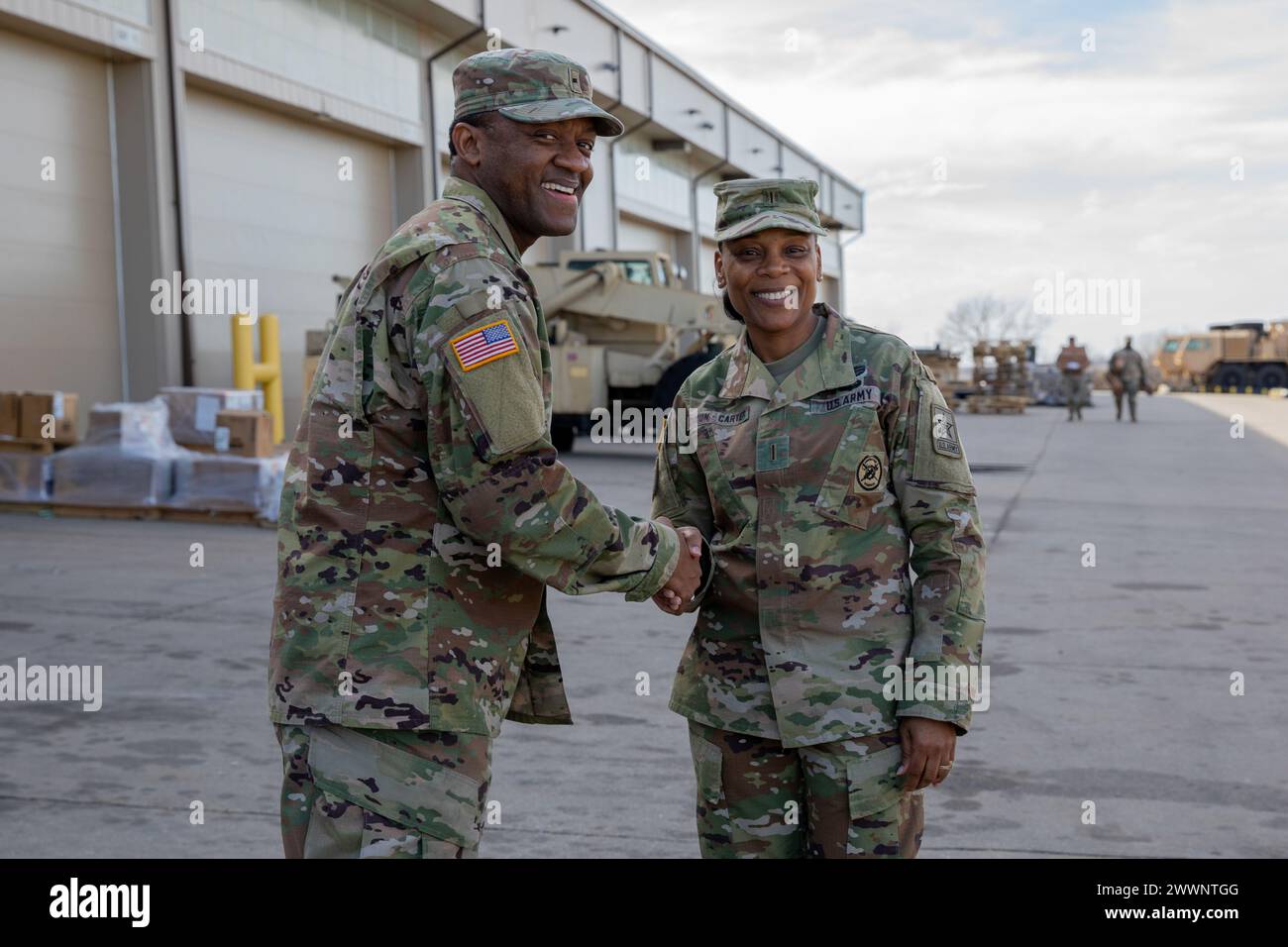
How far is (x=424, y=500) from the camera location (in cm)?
221

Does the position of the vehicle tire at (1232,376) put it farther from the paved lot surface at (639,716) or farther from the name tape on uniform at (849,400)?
the name tape on uniform at (849,400)

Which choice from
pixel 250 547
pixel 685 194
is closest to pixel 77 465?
pixel 250 547

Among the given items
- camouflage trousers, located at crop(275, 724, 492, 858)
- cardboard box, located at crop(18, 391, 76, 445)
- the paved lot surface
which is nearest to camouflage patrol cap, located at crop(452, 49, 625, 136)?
camouflage trousers, located at crop(275, 724, 492, 858)

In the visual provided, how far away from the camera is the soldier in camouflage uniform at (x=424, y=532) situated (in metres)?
2.13

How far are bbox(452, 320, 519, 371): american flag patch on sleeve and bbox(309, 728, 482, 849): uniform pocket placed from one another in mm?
657

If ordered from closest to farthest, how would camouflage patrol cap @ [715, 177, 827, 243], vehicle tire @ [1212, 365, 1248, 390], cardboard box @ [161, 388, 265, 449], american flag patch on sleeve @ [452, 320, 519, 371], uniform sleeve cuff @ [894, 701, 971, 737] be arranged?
→ american flag patch on sleeve @ [452, 320, 519, 371], uniform sleeve cuff @ [894, 701, 971, 737], camouflage patrol cap @ [715, 177, 827, 243], cardboard box @ [161, 388, 265, 449], vehicle tire @ [1212, 365, 1248, 390]

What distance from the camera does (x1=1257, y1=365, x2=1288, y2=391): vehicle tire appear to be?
44.7m

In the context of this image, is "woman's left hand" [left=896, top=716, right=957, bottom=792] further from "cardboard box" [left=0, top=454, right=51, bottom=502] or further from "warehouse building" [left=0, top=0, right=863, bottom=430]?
"warehouse building" [left=0, top=0, right=863, bottom=430]

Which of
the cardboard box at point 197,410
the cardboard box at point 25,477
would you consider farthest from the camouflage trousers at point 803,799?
the cardboard box at point 25,477

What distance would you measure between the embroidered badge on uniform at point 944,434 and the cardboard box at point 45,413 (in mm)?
9878

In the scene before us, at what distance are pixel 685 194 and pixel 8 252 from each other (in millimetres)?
20961
